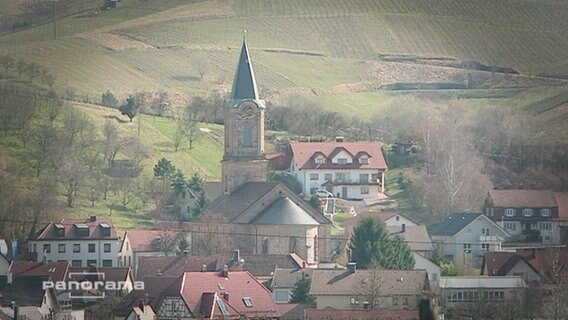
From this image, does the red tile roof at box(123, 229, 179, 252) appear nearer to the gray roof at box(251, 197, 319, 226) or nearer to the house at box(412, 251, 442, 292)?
the gray roof at box(251, 197, 319, 226)

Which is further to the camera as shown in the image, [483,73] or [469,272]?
[483,73]

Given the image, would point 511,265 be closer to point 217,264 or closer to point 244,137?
point 217,264

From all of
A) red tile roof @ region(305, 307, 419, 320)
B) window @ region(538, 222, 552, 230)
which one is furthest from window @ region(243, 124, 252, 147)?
red tile roof @ region(305, 307, 419, 320)

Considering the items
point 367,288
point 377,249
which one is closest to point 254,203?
point 377,249

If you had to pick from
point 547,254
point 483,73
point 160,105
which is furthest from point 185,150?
point 547,254

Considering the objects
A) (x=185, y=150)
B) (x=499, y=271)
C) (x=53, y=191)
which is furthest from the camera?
(x=185, y=150)

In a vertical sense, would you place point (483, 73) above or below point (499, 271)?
above

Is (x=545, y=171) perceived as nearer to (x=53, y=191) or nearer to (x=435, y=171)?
(x=435, y=171)
